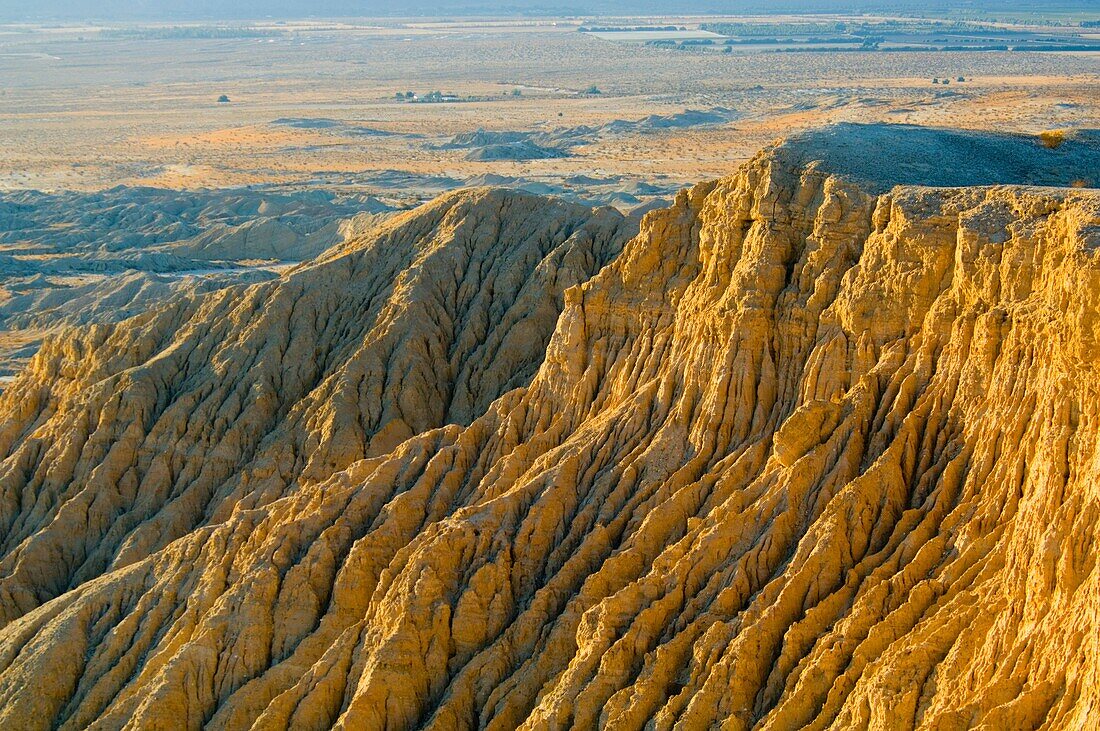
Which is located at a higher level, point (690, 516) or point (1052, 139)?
point (1052, 139)

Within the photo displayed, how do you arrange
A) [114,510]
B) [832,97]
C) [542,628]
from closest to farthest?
[542,628], [114,510], [832,97]

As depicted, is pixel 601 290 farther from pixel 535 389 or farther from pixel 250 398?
pixel 250 398

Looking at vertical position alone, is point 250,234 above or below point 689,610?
below

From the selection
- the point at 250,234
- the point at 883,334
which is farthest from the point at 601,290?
the point at 250,234

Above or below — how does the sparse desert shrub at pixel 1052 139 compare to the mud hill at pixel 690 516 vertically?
above

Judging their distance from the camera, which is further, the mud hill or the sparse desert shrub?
the sparse desert shrub

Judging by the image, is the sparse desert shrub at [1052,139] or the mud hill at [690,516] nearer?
the mud hill at [690,516]

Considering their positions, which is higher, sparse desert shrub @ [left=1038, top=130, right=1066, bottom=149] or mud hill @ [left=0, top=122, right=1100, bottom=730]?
sparse desert shrub @ [left=1038, top=130, right=1066, bottom=149]

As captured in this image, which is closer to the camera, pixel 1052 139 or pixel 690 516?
pixel 690 516
